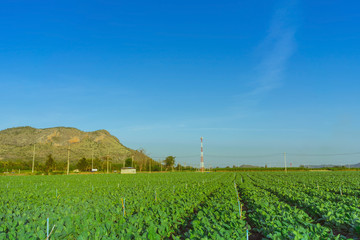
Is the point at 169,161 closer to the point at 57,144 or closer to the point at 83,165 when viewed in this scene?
the point at 83,165

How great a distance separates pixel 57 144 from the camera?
15200cm

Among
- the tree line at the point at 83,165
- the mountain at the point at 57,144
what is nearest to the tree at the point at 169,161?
the tree line at the point at 83,165

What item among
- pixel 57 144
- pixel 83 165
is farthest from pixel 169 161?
pixel 57 144

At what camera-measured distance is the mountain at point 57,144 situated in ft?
382

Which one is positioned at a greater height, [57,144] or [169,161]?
[57,144]

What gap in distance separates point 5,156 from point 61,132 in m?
58.3

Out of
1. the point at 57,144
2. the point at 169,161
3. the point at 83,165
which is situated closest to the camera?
the point at 83,165

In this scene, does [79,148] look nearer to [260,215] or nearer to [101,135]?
[101,135]

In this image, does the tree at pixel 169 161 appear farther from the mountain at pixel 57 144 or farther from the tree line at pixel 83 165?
the mountain at pixel 57 144

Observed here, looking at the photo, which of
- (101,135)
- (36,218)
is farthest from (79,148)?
(36,218)

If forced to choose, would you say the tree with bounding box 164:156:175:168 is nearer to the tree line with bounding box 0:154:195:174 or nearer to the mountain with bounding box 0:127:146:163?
the tree line with bounding box 0:154:195:174

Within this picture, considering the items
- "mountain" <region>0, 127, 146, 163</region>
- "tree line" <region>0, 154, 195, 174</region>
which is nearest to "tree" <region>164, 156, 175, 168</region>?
"tree line" <region>0, 154, 195, 174</region>

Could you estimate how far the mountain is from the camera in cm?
11644

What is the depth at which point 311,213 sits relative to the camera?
465 inches
